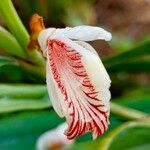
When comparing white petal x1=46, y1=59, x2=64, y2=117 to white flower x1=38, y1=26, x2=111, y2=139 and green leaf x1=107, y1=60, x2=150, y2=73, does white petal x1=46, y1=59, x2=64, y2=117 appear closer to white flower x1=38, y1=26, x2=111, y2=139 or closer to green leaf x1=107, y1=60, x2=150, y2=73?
white flower x1=38, y1=26, x2=111, y2=139

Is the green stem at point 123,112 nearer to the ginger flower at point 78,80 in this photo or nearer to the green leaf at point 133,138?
the green leaf at point 133,138

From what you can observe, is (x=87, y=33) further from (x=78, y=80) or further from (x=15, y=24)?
(x=15, y=24)

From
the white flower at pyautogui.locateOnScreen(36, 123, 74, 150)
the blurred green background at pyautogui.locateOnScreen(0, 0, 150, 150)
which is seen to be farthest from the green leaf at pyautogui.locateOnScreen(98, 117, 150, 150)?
the white flower at pyautogui.locateOnScreen(36, 123, 74, 150)

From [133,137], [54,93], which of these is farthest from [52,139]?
[54,93]

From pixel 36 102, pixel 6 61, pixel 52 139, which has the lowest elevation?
pixel 52 139

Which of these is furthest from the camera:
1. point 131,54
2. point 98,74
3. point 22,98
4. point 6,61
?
point 131,54

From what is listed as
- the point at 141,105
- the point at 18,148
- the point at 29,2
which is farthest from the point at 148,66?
the point at 29,2

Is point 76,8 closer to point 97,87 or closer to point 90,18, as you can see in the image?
point 90,18
